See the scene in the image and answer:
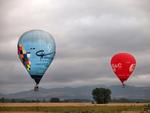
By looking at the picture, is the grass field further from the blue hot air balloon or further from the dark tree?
the dark tree

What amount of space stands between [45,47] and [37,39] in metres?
2.18

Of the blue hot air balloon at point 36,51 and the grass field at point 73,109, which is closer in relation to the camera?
the blue hot air balloon at point 36,51

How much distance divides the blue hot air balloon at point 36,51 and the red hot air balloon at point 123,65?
2198 centimetres

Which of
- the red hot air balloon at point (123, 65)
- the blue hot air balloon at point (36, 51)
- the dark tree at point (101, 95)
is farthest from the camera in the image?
the dark tree at point (101, 95)

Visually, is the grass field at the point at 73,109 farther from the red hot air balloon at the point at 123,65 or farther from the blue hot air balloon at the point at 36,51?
the blue hot air balloon at the point at 36,51

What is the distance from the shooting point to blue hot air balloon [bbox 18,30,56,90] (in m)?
77.2

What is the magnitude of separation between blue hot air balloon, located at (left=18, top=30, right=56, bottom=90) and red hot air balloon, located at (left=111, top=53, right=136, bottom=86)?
22.0m

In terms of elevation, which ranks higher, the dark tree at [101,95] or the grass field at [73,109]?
the dark tree at [101,95]

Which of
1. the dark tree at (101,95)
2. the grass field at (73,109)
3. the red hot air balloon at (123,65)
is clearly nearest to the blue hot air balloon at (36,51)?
the grass field at (73,109)

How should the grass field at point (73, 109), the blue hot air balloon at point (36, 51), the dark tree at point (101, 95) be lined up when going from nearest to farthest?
the blue hot air balloon at point (36, 51) < the grass field at point (73, 109) < the dark tree at point (101, 95)

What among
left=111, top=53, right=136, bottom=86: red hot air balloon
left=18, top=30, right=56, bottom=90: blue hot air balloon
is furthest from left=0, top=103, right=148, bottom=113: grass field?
left=18, top=30, right=56, bottom=90: blue hot air balloon

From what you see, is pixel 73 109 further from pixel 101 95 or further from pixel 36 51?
pixel 101 95

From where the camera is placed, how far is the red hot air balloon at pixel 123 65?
95312 millimetres

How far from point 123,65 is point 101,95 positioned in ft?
297
